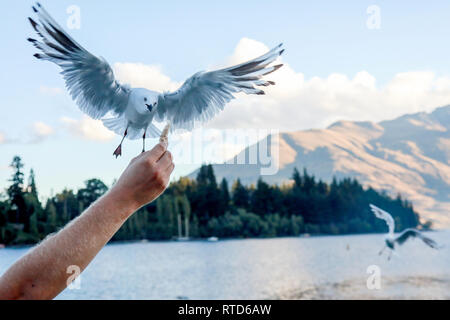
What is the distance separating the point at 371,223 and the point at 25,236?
56.4m

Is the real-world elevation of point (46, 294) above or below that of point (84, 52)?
below

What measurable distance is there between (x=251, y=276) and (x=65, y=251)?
3260cm

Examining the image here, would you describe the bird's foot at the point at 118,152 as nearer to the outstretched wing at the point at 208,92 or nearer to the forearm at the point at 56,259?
the outstretched wing at the point at 208,92

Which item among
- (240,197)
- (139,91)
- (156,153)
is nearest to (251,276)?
(139,91)

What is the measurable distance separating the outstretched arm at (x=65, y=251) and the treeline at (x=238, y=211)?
38.8 m

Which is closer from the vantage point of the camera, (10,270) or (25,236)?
(10,270)

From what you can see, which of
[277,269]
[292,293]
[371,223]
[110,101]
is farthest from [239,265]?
[371,223]

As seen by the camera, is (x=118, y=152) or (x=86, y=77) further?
(x=86, y=77)

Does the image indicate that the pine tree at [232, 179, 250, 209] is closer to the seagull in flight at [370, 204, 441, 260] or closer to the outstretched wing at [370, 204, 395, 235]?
the seagull in flight at [370, 204, 441, 260]

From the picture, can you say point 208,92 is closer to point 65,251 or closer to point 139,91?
point 139,91

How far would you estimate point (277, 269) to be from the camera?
36.9m

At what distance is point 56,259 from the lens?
0.85m

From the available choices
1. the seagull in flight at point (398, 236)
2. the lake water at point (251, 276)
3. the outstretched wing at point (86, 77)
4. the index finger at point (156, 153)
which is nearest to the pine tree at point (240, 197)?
the lake water at point (251, 276)
